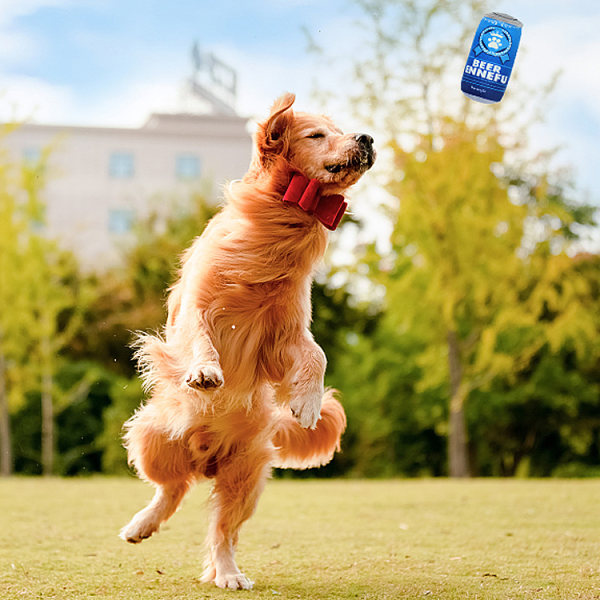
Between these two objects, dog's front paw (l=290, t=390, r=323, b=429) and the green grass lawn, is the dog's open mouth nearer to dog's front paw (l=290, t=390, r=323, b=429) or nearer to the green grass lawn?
dog's front paw (l=290, t=390, r=323, b=429)

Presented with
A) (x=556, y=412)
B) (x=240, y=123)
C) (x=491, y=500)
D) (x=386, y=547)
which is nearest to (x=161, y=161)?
(x=240, y=123)

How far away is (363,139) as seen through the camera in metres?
4.20

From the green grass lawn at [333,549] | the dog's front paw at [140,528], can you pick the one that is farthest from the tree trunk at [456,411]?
the dog's front paw at [140,528]

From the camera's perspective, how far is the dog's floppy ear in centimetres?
439

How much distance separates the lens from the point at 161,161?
40781 mm

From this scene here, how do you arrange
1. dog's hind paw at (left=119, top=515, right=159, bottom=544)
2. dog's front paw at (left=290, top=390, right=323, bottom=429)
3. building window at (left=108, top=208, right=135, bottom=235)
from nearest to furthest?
dog's front paw at (left=290, top=390, right=323, bottom=429), dog's hind paw at (left=119, top=515, right=159, bottom=544), building window at (left=108, top=208, right=135, bottom=235)

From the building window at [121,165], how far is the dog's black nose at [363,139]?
3755 cm

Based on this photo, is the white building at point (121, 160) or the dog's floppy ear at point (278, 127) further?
the white building at point (121, 160)

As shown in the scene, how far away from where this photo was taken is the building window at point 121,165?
40406mm

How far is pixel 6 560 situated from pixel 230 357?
1805mm

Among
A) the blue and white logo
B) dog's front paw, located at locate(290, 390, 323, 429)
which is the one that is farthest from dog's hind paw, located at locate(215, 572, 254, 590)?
the blue and white logo

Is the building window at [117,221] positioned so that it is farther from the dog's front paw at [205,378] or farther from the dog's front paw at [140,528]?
the dog's front paw at [205,378]

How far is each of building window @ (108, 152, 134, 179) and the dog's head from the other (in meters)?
37.2

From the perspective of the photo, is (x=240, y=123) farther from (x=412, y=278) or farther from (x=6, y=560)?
(x=6, y=560)
